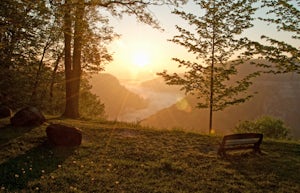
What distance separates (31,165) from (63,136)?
2.55 meters

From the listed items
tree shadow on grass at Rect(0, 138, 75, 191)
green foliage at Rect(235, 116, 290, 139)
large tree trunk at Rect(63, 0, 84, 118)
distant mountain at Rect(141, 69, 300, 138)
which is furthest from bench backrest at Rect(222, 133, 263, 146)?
distant mountain at Rect(141, 69, 300, 138)

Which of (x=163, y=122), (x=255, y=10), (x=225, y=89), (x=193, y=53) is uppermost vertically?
(x=255, y=10)

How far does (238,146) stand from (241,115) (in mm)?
156064

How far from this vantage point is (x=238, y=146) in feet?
36.6

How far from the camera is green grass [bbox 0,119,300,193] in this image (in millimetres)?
7413

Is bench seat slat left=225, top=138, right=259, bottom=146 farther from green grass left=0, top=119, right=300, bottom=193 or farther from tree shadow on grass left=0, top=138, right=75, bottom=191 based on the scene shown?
tree shadow on grass left=0, top=138, right=75, bottom=191

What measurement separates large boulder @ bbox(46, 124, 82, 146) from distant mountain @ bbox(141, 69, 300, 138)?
441 ft

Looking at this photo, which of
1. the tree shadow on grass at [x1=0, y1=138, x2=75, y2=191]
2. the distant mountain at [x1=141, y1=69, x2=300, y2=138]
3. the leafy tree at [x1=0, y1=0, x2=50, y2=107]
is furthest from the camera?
the distant mountain at [x1=141, y1=69, x2=300, y2=138]

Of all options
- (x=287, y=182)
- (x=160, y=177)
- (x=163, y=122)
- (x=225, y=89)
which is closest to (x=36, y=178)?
(x=160, y=177)

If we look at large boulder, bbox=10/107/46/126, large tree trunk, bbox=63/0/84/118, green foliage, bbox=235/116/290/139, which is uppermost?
large tree trunk, bbox=63/0/84/118

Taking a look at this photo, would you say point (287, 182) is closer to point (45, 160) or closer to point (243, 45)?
point (45, 160)

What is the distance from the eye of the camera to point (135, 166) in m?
9.07

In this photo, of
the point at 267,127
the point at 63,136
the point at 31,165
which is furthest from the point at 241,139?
the point at 267,127

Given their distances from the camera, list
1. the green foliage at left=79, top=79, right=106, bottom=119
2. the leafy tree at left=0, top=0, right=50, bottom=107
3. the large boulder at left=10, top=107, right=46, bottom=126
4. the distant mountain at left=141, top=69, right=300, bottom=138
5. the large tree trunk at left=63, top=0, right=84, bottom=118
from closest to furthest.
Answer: the leafy tree at left=0, top=0, right=50, bottom=107 → the large boulder at left=10, top=107, right=46, bottom=126 → the large tree trunk at left=63, top=0, right=84, bottom=118 → the green foliage at left=79, top=79, right=106, bottom=119 → the distant mountain at left=141, top=69, right=300, bottom=138
